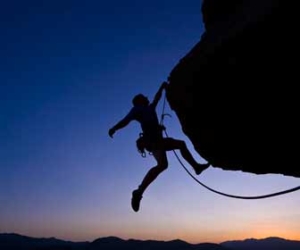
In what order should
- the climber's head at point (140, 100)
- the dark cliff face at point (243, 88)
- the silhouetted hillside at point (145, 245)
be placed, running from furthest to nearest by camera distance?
the silhouetted hillside at point (145, 245) → the climber's head at point (140, 100) → the dark cliff face at point (243, 88)

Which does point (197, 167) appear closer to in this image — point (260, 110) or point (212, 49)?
point (260, 110)

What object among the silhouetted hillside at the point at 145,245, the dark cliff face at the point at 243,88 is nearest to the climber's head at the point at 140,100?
the dark cliff face at the point at 243,88

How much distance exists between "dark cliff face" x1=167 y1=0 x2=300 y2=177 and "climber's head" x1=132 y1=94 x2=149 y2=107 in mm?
567

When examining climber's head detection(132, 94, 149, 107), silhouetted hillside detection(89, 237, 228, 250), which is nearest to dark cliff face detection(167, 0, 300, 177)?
climber's head detection(132, 94, 149, 107)

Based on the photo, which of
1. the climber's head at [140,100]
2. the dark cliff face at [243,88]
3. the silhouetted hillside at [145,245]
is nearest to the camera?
the dark cliff face at [243,88]

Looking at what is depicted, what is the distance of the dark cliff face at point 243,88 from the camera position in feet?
19.0

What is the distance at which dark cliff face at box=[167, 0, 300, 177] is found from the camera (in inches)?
228

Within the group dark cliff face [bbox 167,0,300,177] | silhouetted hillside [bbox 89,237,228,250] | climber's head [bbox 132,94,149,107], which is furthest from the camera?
silhouetted hillside [bbox 89,237,228,250]

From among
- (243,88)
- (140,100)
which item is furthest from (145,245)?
(243,88)

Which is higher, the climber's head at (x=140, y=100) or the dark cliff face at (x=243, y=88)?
the climber's head at (x=140, y=100)

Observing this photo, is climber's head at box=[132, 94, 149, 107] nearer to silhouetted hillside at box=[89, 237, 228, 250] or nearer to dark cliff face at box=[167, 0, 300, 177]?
dark cliff face at box=[167, 0, 300, 177]

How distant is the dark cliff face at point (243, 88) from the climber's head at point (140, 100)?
1.86 feet

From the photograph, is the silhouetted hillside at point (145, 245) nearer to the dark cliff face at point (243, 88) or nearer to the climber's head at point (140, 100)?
the climber's head at point (140, 100)

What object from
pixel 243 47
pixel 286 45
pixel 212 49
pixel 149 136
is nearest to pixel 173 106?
pixel 149 136
